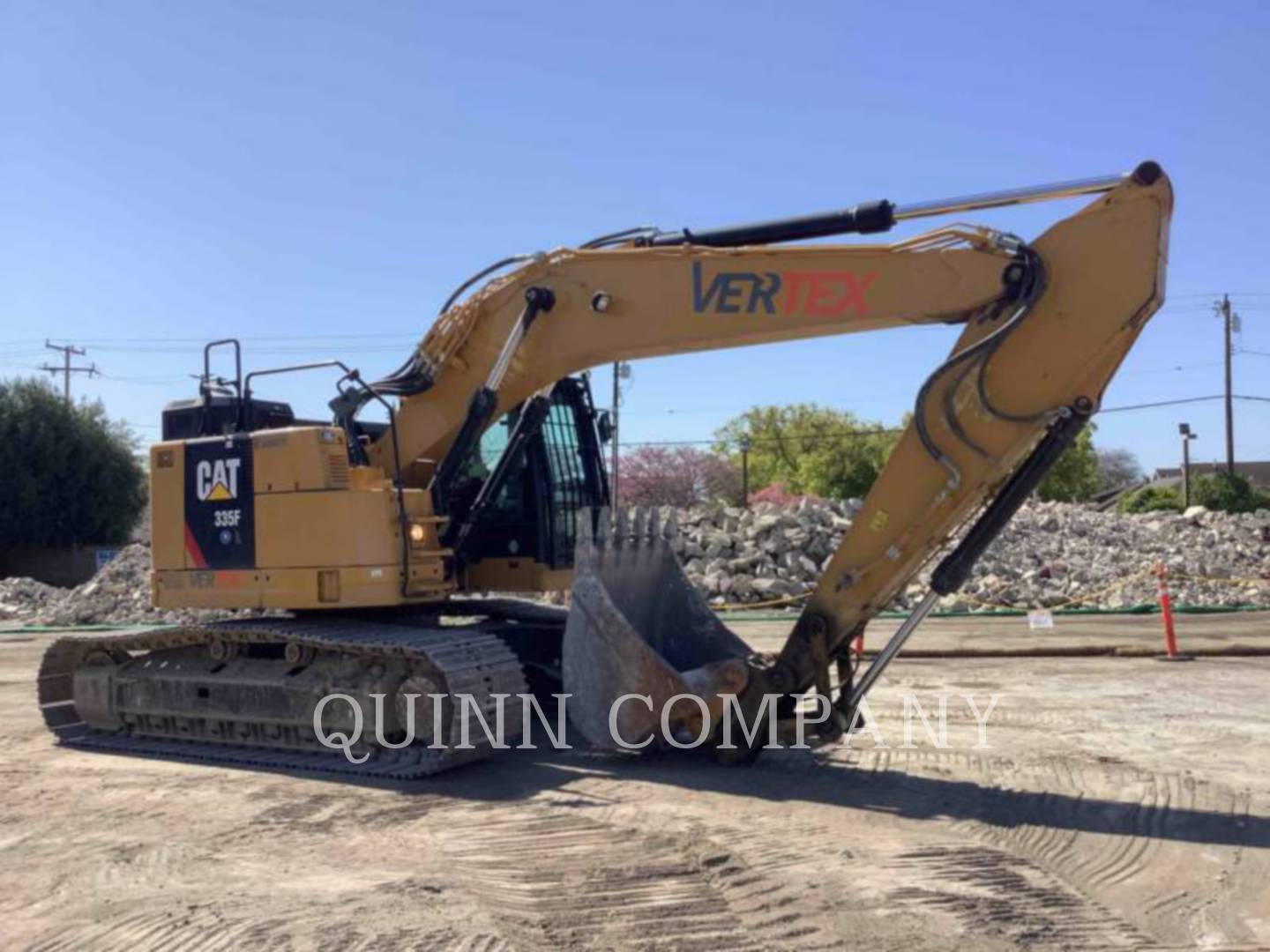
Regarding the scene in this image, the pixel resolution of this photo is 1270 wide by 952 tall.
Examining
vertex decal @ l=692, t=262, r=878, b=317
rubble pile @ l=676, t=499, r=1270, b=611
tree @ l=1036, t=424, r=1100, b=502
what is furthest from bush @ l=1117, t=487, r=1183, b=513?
vertex decal @ l=692, t=262, r=878, b=317

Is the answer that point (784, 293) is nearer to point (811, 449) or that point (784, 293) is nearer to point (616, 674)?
point (616, 674)

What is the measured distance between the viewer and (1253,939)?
15.3 feet

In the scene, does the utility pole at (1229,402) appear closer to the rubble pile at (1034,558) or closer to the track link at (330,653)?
the rubble pile at (1034,558)

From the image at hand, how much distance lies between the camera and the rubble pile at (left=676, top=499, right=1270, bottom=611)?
2156 centimetres

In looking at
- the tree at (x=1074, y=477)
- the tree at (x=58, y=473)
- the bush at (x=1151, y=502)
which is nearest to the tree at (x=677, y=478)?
the tree at (x=1074, y=477)

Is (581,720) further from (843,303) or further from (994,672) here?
(994,672)

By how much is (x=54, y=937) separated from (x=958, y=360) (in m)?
5.31

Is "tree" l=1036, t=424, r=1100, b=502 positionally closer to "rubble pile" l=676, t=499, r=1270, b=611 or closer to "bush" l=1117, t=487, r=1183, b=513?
"bush" l=1117, t=487, r=1183, b=513

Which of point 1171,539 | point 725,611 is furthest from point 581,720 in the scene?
point 1171,539

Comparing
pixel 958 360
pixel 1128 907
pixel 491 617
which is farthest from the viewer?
pixel 491 617

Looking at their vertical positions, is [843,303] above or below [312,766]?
above

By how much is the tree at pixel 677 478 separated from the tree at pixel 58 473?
21.3m

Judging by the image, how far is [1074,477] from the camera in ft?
174

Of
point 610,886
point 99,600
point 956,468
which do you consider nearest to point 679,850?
point 610,886
